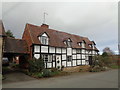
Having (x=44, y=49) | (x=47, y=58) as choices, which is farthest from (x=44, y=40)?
(x=47, y=58)

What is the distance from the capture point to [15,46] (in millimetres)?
17688

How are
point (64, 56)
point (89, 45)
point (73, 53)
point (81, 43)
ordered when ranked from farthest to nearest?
point (89, 45), point (81, 43), point (73, 53), point (64, 56)

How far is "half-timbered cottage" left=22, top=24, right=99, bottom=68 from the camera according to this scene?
1786 cm

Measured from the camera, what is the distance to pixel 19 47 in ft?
58.9

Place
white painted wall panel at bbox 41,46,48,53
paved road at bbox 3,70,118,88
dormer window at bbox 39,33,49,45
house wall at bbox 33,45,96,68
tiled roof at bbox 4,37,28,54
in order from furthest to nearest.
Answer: dormer window at bbox 39,33,49,45 → white painted wall panel at bbox 41,46,48,53 → house wall at bbox 33,45,96,68 → tiled roof at bbox 4,37,28,54 → paved road at bbox 3,70,118,88

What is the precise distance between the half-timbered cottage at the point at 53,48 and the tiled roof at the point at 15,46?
791 millimetres

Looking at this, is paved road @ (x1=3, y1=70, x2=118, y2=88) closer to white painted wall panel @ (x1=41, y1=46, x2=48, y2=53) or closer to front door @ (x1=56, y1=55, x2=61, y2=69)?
white painted wall panel @ (x1=41, y1=46, x2=48, y2=53)

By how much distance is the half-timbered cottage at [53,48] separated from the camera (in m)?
17.9

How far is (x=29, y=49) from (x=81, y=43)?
1170 cm

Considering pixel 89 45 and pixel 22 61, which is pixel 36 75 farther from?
pixel 89 45

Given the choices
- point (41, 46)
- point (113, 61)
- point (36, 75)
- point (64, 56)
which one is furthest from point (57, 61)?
point (113, 61)

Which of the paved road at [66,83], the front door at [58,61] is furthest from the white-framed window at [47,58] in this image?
the paved road at [66,83]

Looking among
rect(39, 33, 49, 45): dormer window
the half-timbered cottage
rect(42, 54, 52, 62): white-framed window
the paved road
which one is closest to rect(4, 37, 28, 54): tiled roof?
the half-timbered cottage

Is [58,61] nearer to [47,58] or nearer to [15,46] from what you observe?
[47,58]
